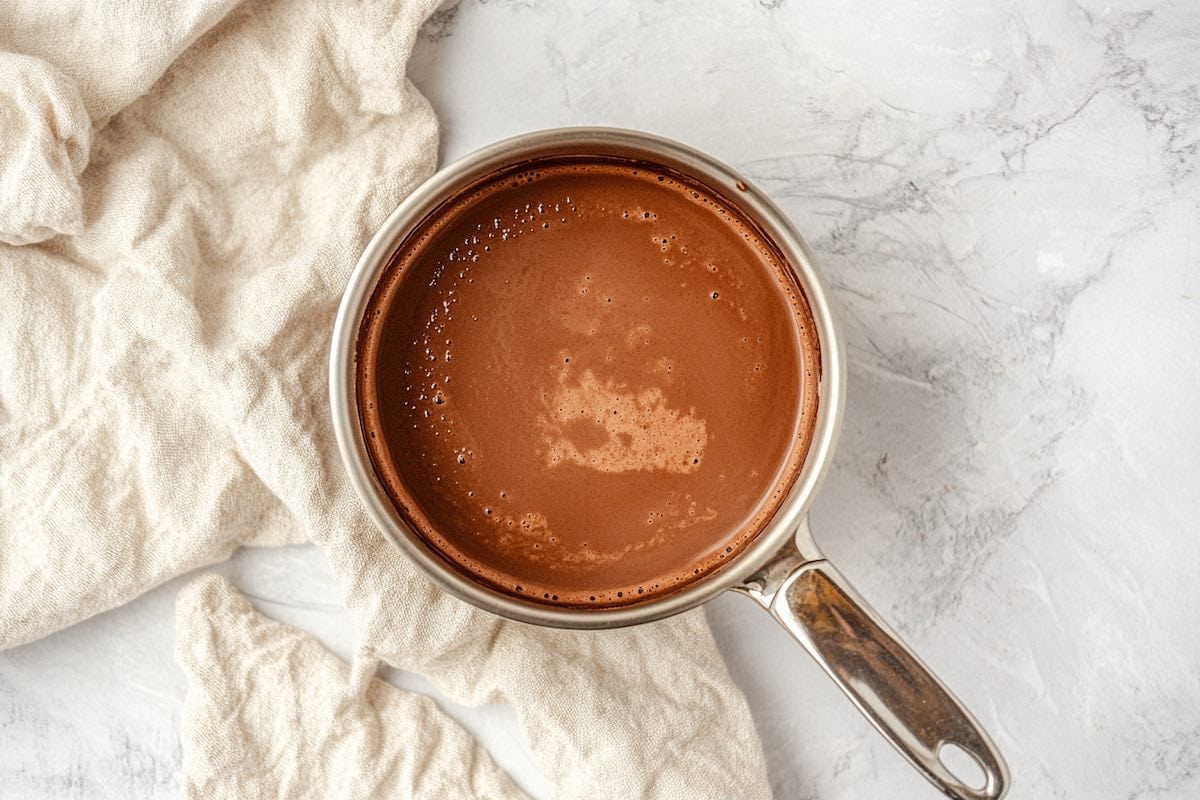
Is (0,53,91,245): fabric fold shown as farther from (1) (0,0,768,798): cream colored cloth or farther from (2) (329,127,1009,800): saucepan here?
(2) (329,127,1009,800): saucepan

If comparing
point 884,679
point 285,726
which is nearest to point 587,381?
point 884,679

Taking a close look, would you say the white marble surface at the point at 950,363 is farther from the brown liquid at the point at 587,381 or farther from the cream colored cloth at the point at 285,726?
the brown liquid at the point at 587,381

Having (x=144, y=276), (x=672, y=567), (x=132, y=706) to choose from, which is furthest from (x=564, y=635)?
(x=144, y=276)

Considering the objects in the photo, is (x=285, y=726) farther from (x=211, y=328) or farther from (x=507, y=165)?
(x=507, y=165)

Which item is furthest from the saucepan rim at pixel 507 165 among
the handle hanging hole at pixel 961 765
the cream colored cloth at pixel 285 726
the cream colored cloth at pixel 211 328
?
the handle hanging hole at pixel 961 765

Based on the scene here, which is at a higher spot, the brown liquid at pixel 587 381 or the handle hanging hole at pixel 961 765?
the brown liquid at pixel 587 381

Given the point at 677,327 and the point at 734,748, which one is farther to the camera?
the point at 734,748

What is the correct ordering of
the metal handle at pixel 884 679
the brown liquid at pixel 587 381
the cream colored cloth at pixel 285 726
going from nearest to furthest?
the metal handle at pixel 884 679 < the brown liquid at pixel 587 381 < the cream colored cloth at pixel 285 726

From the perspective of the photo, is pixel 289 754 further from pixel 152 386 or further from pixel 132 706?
pixel 152 386
